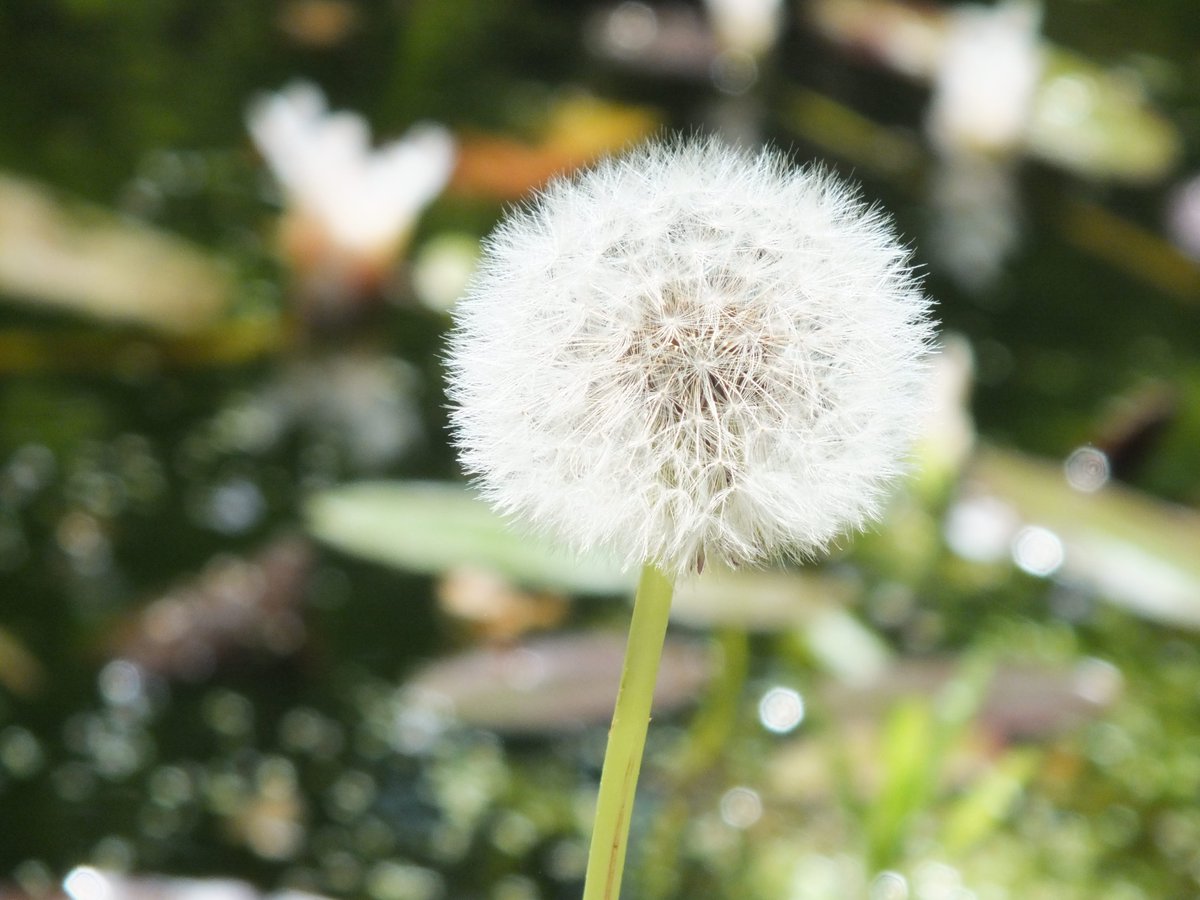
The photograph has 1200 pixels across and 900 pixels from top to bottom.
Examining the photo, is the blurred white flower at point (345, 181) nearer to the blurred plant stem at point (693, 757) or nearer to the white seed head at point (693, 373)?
the blurred plant stem at point (693, 757)

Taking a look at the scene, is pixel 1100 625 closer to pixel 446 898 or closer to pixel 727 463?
pixel 446 898

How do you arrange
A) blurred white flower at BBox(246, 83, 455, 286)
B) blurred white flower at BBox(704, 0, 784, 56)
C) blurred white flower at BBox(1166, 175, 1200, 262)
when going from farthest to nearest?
blurred white flower at BBox(704, 0, 784, 56)
blurred white flower at BBox(1166, 175, 1200, 262)
blurred white flower at BBox(246, 83, 455, 286)

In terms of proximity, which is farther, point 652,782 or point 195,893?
point 652,782

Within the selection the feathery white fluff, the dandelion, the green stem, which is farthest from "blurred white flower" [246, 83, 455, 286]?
the green stem

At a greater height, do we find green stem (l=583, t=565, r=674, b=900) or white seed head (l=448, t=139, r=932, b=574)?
white seed head (l=448, t=139, r=932, b=574)

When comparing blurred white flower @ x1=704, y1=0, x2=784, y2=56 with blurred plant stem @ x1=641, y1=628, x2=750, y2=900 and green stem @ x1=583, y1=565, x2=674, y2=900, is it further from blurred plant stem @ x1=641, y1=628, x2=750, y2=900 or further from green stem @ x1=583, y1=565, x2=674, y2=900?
green stem @ x1=583, y1=565, x2=674, y2=900

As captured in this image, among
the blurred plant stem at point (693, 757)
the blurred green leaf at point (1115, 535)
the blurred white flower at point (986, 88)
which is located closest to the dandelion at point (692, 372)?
the blurred plant stem at point (693, 757)

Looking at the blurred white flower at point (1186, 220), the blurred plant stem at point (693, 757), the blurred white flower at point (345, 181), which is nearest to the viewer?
the blurred plant stem at point (693, 757)

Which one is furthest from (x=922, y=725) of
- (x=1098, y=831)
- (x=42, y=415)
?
(x=42, y=415)
